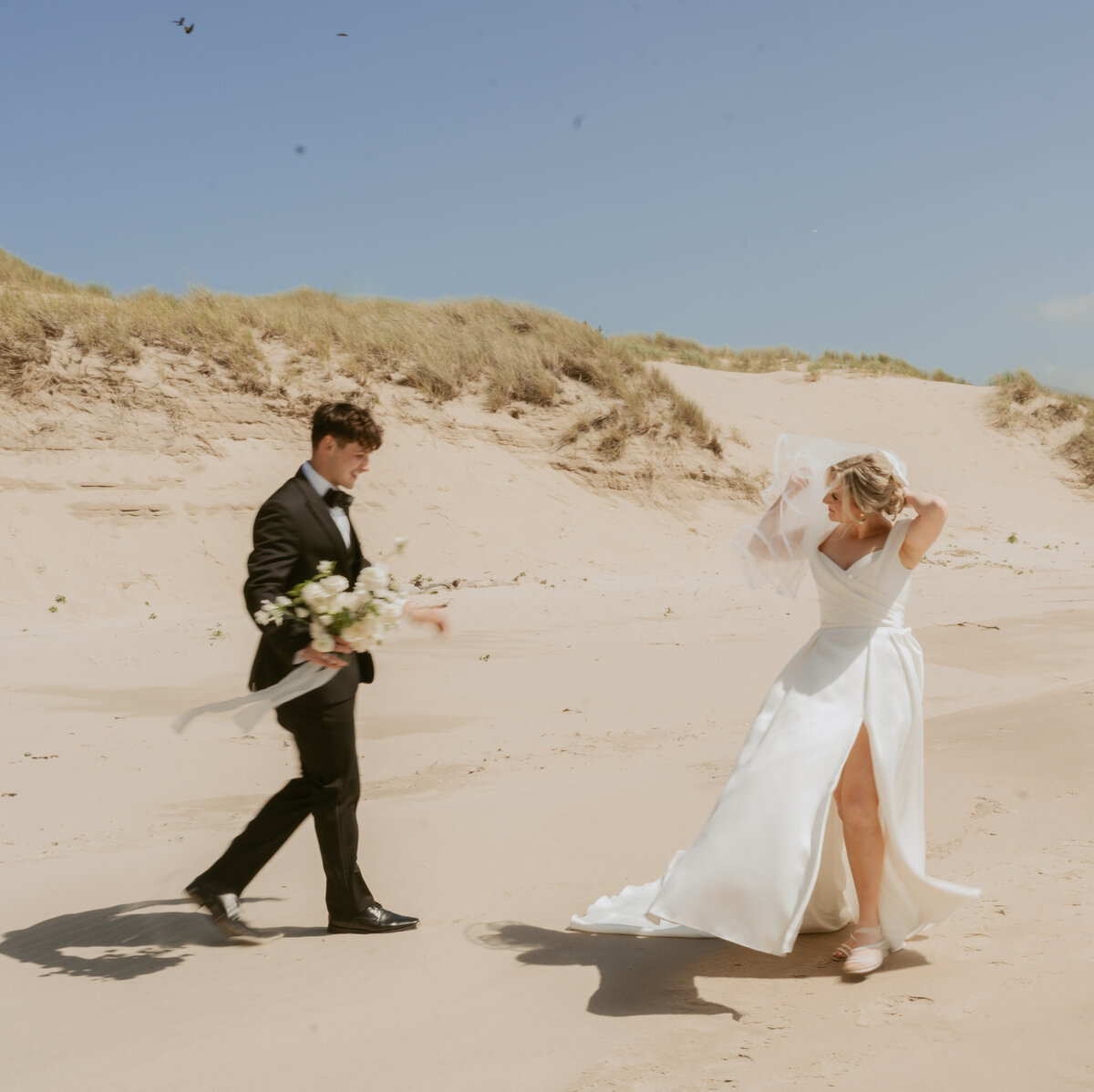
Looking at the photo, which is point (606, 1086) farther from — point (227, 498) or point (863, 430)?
point (863, 430)

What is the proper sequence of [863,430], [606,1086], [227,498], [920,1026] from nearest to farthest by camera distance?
[606,1086] → [920,1026] → [227,498] → [863,430]

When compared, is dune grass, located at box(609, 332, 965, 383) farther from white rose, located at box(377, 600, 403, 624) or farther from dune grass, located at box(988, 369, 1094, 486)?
white rose, located at box(377, 600, 403, 624)

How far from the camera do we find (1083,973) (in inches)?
144

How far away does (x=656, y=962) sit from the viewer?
4.03 m

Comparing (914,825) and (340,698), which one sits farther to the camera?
(340,698)

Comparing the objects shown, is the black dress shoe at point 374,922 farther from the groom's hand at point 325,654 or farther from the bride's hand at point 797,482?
the bride's hand at point 797,482

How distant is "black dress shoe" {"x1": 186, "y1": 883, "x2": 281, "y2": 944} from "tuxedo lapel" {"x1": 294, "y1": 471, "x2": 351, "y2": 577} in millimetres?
1386

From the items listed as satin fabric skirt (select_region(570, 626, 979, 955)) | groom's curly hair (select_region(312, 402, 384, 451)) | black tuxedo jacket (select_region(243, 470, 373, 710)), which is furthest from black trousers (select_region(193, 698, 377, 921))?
satin fabric skirt (select_region(570, 626, 979, 955))

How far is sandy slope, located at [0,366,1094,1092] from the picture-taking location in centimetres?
333

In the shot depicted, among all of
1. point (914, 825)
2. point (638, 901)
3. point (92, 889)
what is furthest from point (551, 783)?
point (914, 825)

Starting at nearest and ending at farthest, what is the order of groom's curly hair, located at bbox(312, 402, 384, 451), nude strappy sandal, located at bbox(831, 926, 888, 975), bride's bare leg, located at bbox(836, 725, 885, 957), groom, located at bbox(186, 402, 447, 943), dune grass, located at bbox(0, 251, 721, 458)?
1. nude strappy sandal, located at bbox(831, 926, 888, 975)
2. bride's bare leg, located at bbox(836, 725, 885, 957)
3. groom, located at bbox(186, 402, 447, 943)
4. groom's curly hair, located at bbox(312, 402, 384, 451)
5. dune grass, located at bbox(0, 251, 721, 458)

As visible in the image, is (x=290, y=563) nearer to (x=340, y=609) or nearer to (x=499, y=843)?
(x=340, y=609)

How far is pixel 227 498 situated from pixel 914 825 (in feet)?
48.5

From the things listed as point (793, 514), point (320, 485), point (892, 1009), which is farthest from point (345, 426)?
point (892, 1009)
